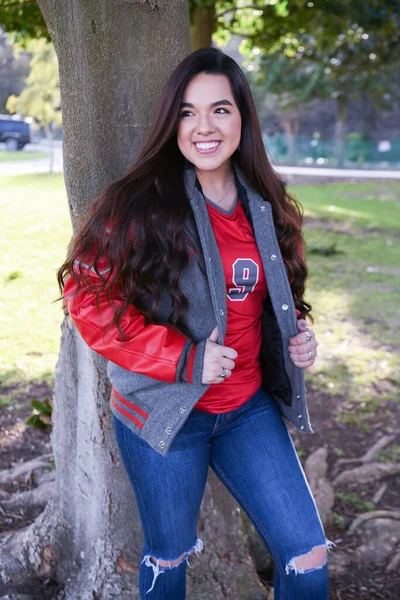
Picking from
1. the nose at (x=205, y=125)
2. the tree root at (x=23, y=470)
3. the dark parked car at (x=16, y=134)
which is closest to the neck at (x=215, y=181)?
the nose at (x=205, y=125)

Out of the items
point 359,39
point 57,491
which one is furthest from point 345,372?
point 359,39

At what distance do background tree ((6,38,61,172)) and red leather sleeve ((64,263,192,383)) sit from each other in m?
15.2

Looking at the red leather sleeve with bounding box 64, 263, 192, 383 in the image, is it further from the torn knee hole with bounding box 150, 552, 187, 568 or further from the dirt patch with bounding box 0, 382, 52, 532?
the dirt patch with bounding box 0, 382, 52, 532

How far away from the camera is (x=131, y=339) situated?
2.10 m

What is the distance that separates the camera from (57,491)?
311 centimetres

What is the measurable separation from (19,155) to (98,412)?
73.2 feet

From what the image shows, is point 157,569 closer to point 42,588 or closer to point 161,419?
point 161,419

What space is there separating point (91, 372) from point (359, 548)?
1.72 meters

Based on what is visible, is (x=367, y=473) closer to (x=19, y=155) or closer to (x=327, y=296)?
(x=327, y=296)

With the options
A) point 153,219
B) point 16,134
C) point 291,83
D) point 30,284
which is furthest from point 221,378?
point 291,83

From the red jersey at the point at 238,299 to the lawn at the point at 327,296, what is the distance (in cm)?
281

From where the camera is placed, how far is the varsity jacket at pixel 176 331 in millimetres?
2096

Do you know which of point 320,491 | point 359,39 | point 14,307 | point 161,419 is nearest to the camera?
point 161,419

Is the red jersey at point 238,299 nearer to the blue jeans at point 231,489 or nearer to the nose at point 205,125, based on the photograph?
the blue jeans at point 231,489
